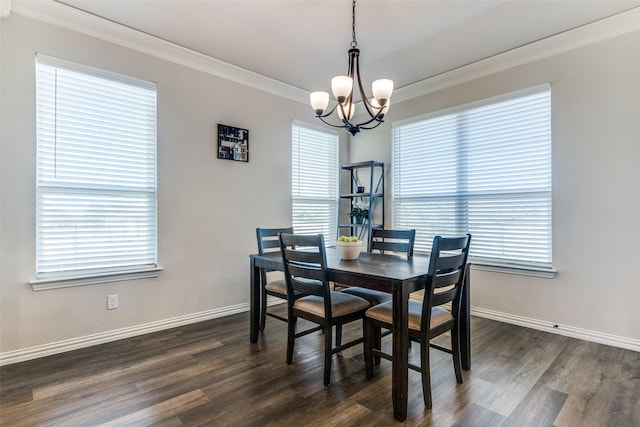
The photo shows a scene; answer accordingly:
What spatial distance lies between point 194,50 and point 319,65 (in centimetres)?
128

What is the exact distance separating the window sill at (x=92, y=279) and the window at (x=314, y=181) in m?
1.86

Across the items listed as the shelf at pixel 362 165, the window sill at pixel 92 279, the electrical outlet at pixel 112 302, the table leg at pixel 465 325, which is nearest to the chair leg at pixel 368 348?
the table leg at pixel 465 325

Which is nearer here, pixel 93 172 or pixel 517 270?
pixel 93 172

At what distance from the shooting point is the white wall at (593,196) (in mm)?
2727

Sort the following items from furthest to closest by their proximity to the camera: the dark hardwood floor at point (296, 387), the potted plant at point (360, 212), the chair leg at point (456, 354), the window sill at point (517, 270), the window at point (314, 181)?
the potted plant at point (360, 212) < the window at point (314, 181) < the window sill at point (517, 270) < the chair leg at point (456, 354) < the dark hardwood floor at point (296, 387)

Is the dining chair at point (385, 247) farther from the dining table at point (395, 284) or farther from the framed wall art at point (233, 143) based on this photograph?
the framed wall art at point (233, 143)

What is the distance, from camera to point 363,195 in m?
4.56

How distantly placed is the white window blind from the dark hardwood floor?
799mm

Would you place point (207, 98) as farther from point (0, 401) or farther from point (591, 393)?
point (591, 393)

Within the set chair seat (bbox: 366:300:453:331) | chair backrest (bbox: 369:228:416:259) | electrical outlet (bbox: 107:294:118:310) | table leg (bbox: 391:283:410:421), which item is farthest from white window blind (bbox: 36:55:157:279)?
table leg (bbox: 391:283:410:421)

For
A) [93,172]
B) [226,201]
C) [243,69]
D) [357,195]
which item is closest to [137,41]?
[243,69]

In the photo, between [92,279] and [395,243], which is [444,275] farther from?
[92,279]

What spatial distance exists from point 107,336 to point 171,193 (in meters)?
1.37

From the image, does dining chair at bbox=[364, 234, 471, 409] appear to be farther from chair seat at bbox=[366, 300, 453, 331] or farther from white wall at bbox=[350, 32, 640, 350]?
white wall at bbox=[350, 32, 640, 350]
